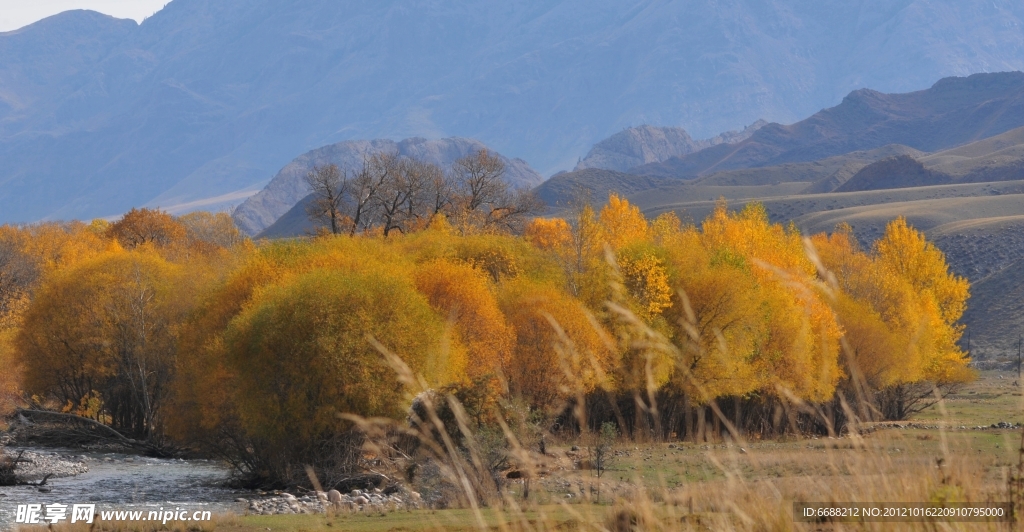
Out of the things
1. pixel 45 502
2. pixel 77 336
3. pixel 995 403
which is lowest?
pixel 995 403

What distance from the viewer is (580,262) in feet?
212

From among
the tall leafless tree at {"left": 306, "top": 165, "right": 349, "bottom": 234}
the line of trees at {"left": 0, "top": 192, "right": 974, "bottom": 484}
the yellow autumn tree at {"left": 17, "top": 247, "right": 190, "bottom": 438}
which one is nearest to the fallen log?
the line of trees at {"left": 0, "top": 192, "right": 974, "bottom": 484}

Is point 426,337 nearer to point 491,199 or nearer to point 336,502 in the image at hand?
point 336,502

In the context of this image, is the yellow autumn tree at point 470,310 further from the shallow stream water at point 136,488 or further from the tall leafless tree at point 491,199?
the tall leafless tree at point 491,199

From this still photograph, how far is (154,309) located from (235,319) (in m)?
21.6

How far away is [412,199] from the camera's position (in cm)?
9875

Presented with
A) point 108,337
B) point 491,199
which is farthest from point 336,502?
point 491,199

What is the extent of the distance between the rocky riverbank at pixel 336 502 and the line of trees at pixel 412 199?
2172 inches

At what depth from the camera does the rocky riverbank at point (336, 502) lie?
2995cm

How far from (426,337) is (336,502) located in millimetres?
9578

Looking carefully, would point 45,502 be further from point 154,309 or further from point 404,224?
point 404,224

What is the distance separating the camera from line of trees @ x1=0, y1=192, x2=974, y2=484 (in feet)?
129

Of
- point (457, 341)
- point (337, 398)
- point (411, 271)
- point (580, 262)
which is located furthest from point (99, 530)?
point (580, 262)

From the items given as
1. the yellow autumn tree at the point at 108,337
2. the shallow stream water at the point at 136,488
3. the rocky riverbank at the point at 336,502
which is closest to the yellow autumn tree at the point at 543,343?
the rocky riverbank at the point at 336,502
